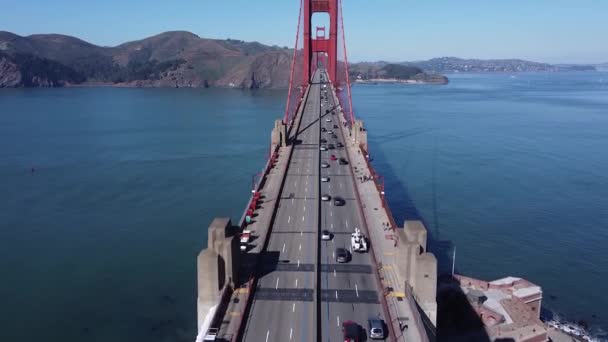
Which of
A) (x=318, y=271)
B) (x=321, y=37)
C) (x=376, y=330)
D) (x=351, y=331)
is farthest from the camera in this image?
(x=321, y=37)

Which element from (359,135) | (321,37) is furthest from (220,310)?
(321,37)

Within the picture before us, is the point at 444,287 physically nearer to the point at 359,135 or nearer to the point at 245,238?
the point at 245,238

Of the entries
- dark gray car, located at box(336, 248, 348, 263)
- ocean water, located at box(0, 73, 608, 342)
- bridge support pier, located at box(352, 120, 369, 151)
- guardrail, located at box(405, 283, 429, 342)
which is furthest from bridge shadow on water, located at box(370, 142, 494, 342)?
guardrail, located at box(405, 283, 429, 342)

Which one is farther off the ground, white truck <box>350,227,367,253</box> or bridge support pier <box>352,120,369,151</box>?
bridge support pier <box>352,120,369,151</box>

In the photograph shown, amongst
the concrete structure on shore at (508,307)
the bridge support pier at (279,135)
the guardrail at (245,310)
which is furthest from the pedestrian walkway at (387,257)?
the bridge support pier at (279,135)

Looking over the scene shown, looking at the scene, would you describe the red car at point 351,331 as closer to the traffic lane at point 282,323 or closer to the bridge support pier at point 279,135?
the traffic lane at point 282,323

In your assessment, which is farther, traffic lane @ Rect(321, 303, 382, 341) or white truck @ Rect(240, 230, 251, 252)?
white truck @ Rect(240, 230, 251, 252)

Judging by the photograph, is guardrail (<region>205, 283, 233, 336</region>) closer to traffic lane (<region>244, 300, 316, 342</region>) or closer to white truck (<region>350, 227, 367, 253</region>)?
traffic lane (<region>244, 300, 316, 342</region>)
